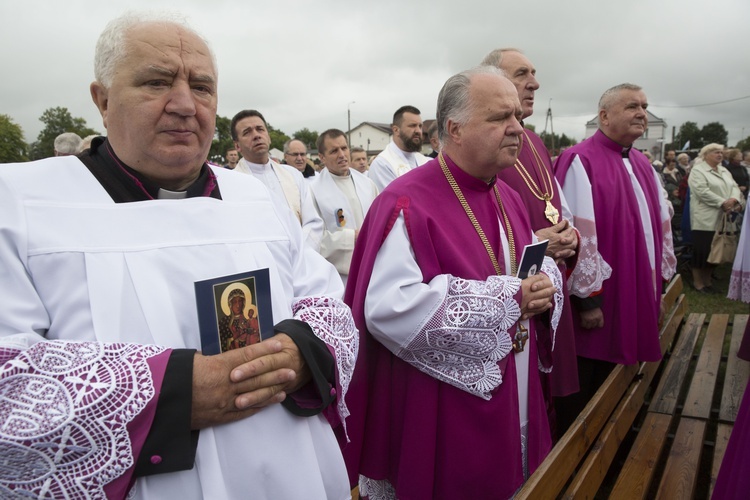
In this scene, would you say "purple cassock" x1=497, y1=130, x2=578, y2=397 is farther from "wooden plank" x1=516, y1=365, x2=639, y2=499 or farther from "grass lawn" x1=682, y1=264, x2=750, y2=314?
"grass lawn" x1=682, y1=264, x2=750, y2=314

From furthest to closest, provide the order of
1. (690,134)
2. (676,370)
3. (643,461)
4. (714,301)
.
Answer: (690,134) < (714,301) < (676,370) < (643,461)

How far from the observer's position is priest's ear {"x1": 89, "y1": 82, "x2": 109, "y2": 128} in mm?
1407

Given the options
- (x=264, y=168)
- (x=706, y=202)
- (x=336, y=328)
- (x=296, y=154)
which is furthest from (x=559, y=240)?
(x=706, y=202)

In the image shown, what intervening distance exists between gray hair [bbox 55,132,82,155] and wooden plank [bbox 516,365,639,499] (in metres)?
5.43

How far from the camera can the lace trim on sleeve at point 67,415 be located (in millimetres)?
1057

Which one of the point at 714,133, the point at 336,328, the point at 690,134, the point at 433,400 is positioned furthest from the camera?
the point at 690,134

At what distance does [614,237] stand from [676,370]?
1.43m

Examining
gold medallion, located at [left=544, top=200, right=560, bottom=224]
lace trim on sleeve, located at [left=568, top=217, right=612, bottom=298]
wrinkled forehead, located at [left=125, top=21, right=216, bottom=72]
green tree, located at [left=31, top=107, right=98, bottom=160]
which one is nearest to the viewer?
wrinkled forehead, located at [left=125, top=21, right=216, bottom=72]

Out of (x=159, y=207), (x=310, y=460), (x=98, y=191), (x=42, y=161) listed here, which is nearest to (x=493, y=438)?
Answer: (x=310, y=460)

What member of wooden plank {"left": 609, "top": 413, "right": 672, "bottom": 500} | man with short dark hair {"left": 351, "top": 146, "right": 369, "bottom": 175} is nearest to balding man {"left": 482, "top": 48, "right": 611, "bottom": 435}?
wooden plank {"left": 609, "top": 413, "right": 672, "bottom": 500}

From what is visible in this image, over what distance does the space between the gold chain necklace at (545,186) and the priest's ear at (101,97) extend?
91.1 inches

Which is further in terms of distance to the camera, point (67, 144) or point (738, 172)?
point (738, 172)

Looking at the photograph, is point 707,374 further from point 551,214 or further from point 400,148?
point 400,148

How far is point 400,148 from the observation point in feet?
19.9
